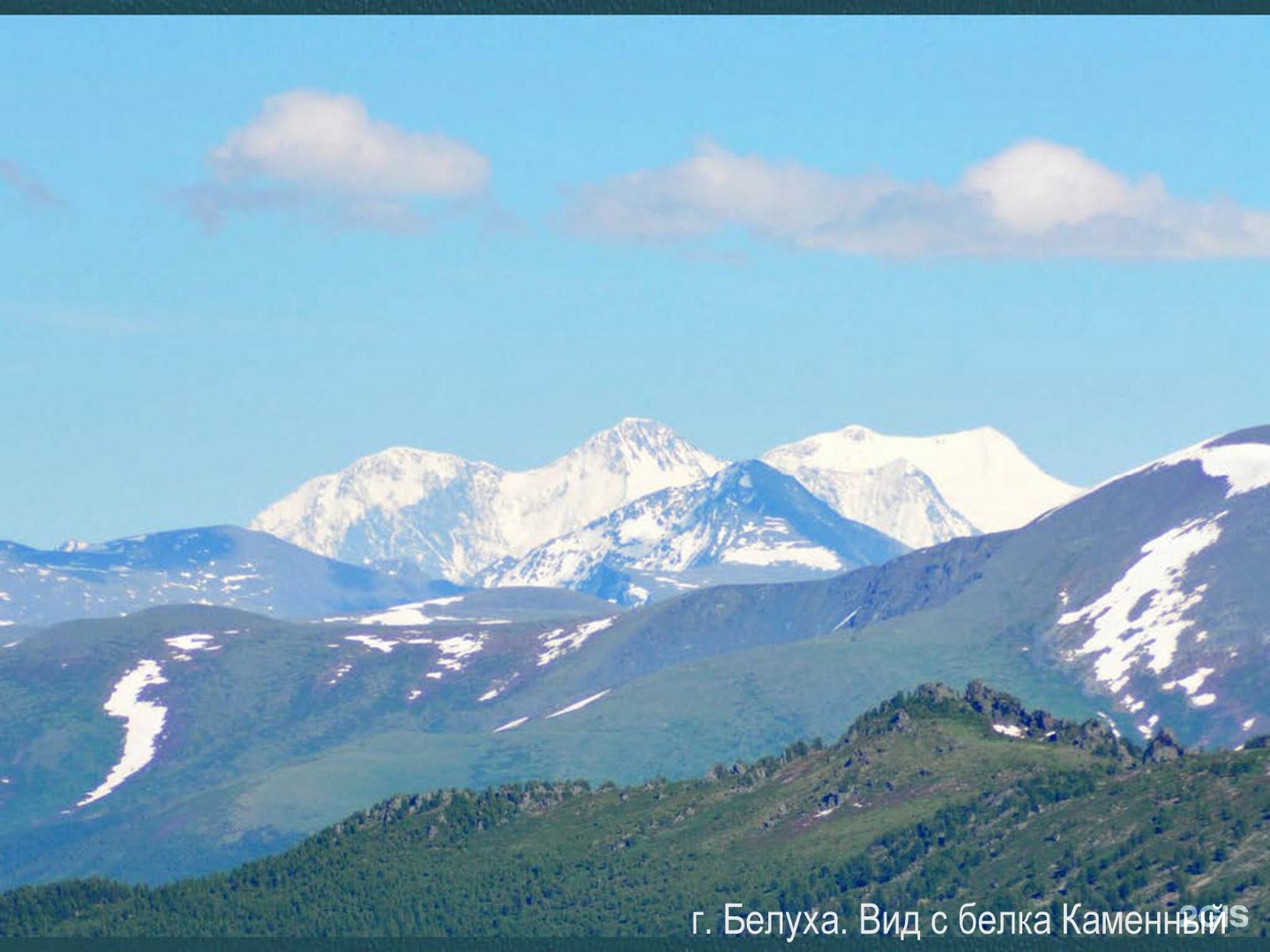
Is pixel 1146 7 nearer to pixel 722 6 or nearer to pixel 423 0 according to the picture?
pixel 722 6

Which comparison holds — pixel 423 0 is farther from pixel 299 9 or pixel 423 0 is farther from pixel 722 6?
pixel 722 6

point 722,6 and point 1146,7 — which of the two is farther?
point 1146,7

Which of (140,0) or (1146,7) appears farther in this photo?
(1146,7)

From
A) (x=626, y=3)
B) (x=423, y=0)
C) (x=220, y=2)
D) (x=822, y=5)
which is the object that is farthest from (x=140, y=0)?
(x=822, y=5)

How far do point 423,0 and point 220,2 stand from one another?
9.95m

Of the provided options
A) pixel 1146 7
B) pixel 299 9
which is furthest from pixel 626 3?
pixel 1146 7

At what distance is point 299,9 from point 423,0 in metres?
6.11

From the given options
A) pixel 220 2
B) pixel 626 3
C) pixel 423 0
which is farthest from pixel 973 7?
pixel 220 2

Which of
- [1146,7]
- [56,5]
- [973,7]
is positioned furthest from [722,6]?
[56,5]

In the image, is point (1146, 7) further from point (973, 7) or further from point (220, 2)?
point (220, 2)

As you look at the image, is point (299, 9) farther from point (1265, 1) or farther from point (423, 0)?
point (1265, 1)

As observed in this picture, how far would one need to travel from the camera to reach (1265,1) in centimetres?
13562

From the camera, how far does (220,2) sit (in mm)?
132750

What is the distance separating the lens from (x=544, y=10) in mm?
130875
